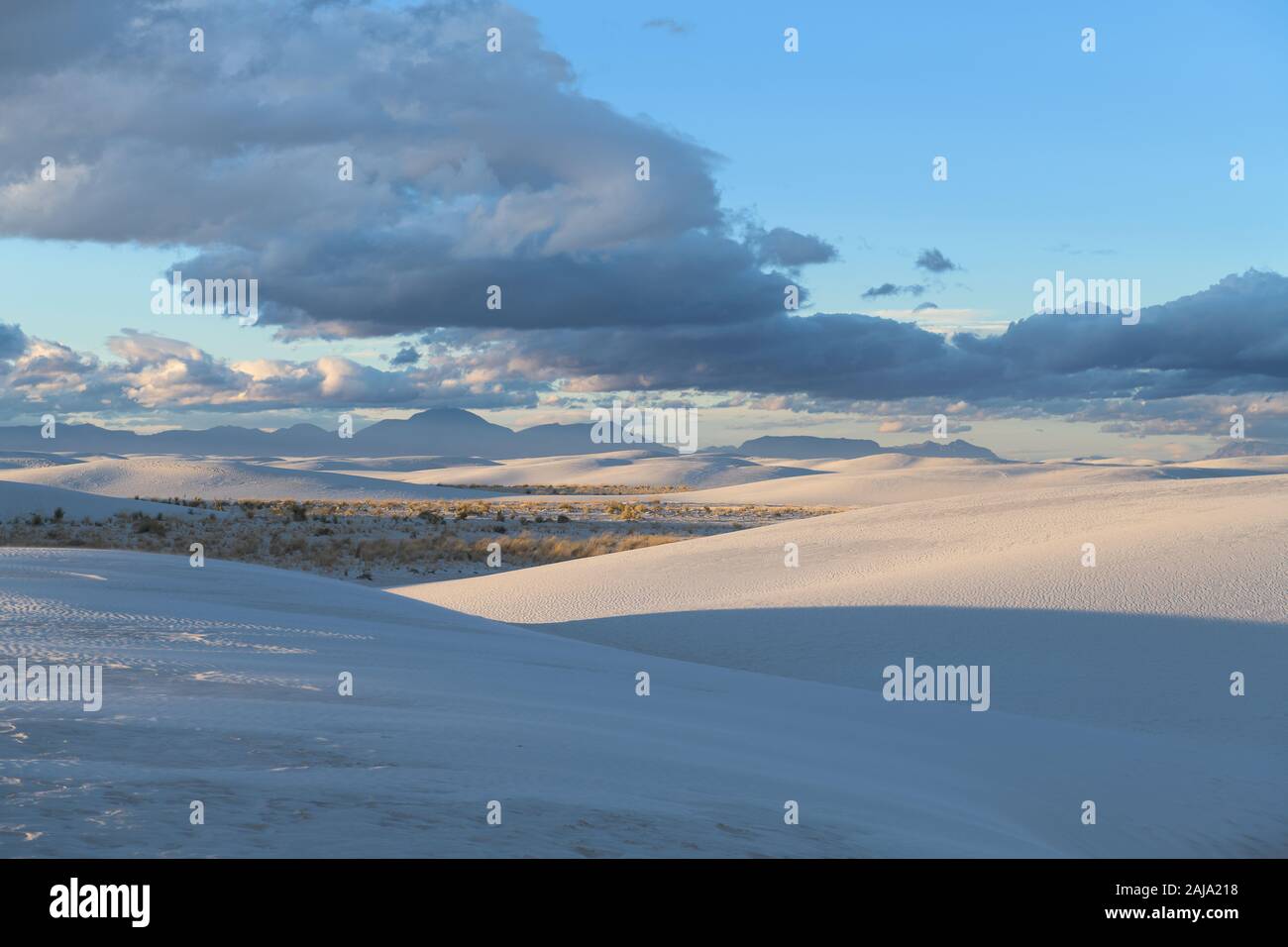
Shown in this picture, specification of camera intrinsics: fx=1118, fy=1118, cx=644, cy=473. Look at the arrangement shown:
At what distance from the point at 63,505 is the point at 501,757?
36058mm

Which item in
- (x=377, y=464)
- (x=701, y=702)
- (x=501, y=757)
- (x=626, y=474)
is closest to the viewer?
(x=501, y=757)

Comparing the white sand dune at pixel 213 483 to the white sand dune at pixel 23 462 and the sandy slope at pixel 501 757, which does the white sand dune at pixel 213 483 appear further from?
the sandy slope at pixel 501 757

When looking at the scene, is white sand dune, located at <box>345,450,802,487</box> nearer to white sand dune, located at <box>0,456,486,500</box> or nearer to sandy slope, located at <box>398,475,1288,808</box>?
white sand dune, located at <box>0,456,486,500</box>

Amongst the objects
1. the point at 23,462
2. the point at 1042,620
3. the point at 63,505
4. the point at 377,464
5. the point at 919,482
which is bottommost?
the point at 919,482

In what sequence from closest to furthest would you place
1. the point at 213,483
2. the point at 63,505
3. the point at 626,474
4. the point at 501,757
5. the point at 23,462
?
1. the point at 501,757
2. the point at 63,505
3. the point at 213,483
4. the point at 23,462
5. the point at 626,474

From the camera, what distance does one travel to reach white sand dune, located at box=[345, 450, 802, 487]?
117 meters

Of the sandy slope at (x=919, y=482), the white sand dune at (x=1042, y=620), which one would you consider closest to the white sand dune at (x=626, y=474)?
the sandy slope at (x=919, y=482)

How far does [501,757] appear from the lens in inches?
169

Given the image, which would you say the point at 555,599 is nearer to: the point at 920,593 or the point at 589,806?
the point at 920,593

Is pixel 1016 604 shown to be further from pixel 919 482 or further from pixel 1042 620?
pixel 919 482

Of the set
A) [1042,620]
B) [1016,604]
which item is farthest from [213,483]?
[1042,620]

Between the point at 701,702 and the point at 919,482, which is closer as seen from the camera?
the point at 701,702

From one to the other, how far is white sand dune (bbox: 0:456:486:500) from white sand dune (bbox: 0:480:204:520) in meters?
30.6

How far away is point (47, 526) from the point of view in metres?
31.5
